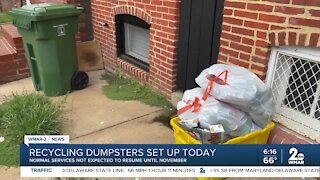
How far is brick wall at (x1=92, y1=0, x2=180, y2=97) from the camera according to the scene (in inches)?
144

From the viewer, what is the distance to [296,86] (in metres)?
2.72

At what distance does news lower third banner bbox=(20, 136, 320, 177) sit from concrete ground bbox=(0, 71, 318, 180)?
69 centimetres

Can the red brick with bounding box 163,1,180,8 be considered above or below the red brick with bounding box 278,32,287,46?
above

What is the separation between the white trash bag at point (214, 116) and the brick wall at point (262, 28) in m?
0.58

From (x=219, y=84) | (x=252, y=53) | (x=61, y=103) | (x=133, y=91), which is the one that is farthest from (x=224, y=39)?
(x=61, y=103)

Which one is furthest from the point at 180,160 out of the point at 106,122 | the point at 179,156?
the point at 106,122

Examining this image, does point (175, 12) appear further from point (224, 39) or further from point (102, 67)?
point (102, 67)

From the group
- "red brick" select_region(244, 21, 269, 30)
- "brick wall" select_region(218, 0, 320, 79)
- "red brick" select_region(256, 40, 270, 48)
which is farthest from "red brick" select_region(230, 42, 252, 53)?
"red brick" select_region(244, 21, 269, 30)

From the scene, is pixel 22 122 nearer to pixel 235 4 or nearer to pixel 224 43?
pixel 224 43

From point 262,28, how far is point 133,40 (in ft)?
8.63

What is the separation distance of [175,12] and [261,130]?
1770 millimetres

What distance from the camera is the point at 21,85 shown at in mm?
4703

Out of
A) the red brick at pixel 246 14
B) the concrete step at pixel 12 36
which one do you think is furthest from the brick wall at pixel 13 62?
the red brick at pixel 246 14

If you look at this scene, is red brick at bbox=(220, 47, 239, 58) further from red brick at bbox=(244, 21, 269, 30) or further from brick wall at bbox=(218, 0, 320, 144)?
red brick at bbox=(244, 21, 269, 30)
